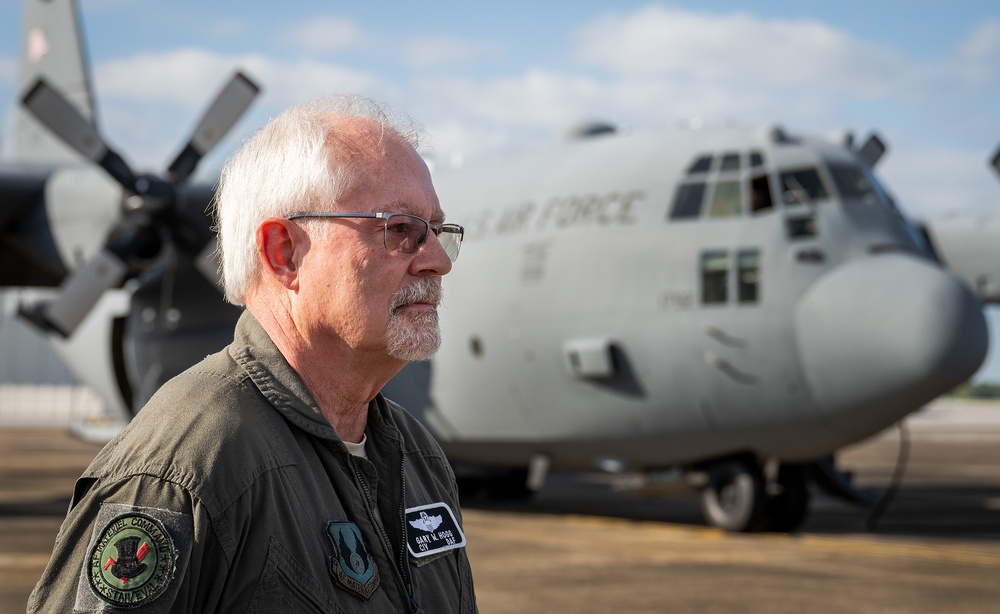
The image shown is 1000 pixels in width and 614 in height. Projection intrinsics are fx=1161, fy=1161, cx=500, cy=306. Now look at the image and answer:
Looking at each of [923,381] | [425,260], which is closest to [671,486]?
[923,381]

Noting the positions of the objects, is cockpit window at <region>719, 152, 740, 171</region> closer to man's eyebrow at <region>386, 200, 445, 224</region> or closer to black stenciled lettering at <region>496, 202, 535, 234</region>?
black stenciled lettering at <region>496, 202, 535, 234</region>

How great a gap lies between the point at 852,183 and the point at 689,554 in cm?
382

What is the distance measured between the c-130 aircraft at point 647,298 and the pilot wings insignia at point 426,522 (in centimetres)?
833

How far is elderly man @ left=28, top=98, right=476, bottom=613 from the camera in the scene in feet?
5.24

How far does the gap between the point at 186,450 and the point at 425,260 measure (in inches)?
21.7

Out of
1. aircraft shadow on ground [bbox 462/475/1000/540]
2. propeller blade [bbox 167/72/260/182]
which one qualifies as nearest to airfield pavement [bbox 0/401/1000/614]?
aircraft shadow on ground [bbox 462/475/1000/540]

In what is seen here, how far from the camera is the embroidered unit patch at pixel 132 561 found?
1.54 m

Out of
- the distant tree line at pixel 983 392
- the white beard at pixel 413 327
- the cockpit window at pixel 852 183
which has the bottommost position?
the distant tree line at pixel 983 392

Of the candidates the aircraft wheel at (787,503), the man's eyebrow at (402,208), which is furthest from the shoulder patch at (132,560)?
the aircraft wheel at (787,503)

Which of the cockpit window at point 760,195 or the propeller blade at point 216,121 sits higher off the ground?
the cockpit window at point 760,195

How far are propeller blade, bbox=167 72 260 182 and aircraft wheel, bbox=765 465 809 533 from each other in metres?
7.57

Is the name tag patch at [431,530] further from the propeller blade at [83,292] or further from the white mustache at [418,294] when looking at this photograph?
the propeller blade at [83,292]

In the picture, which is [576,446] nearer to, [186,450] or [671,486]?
[671,486]

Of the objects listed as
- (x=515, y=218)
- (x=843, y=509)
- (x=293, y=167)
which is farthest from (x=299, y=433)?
(x=843, y=509)
